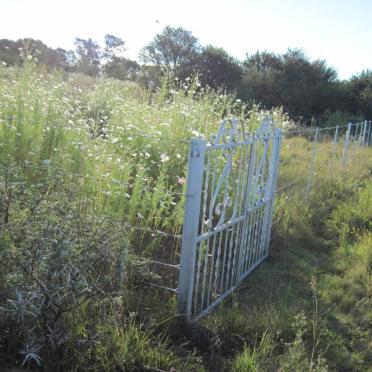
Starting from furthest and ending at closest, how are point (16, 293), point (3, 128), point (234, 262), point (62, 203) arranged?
point (3, 128)
point (234, 262)
point (62, 203)
point (16, 293)

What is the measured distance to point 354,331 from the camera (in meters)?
3.45

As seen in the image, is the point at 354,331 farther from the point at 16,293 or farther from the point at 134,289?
the point at 16,293

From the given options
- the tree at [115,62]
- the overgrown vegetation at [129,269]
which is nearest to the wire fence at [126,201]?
the overgrown vegetation at [129,269]

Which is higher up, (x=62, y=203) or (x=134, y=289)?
(x=62, y=203)

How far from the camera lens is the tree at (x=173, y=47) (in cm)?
2150

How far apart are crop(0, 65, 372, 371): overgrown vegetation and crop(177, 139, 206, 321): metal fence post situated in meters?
0.10

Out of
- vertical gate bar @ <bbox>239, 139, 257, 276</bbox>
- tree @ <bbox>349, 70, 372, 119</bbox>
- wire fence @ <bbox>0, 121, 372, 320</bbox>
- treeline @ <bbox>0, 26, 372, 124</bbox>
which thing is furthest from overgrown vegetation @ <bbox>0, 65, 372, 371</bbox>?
tree @ <bbox>349, 70, 372, 119</bbox>

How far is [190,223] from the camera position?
3.04 metres

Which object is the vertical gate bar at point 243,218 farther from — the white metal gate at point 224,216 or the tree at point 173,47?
the tree at point 173,47

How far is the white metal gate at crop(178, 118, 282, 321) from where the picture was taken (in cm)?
306

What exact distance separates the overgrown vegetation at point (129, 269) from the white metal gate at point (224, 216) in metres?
0.15

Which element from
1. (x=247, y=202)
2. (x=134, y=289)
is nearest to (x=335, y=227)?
(x=247, y=202)

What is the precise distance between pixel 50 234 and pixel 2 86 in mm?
4087

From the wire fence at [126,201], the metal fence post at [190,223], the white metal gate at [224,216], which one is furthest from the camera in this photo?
the white metal gate at [224,216]
